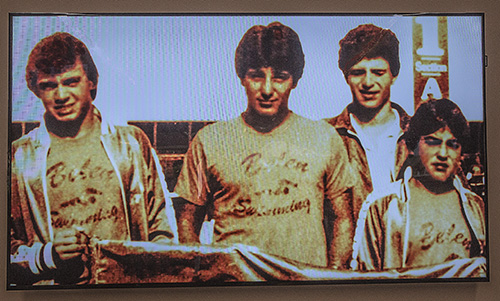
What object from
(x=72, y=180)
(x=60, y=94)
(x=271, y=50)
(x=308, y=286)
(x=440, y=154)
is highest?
(x=271, y=50)

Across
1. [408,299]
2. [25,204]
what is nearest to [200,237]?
[25,204]

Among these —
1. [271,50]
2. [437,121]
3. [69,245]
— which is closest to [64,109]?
[69,245]

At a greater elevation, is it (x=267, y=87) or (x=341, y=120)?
(x=267, y=87)

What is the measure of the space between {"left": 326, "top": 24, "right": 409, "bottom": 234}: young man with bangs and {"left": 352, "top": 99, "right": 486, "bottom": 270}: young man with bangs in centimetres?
7

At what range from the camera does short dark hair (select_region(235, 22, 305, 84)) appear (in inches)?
98.3

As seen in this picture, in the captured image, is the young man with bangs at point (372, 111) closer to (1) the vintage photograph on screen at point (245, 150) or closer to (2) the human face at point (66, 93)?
(1) the vintage photograph on screen at point (245, 150)

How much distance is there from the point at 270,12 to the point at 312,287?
1344 millimetres

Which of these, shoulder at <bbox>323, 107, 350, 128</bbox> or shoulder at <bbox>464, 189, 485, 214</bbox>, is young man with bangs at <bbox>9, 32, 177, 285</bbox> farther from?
shoulder at <bbox>464, 189, 485, 214</bbox>

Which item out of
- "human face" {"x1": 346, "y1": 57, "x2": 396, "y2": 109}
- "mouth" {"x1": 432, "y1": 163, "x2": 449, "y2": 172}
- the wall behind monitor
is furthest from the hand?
"mouth" {"x1": 432, "y1": 163, "x2": 449, "y2": 172}

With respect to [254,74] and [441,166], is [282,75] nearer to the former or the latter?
[254,74]

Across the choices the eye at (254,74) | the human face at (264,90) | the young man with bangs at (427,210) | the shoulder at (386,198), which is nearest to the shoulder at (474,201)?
the young man with bangs at (427,210)

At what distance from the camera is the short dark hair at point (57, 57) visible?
2.45 m

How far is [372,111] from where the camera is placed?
8.28 ft

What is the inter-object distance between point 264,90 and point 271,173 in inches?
15.7
